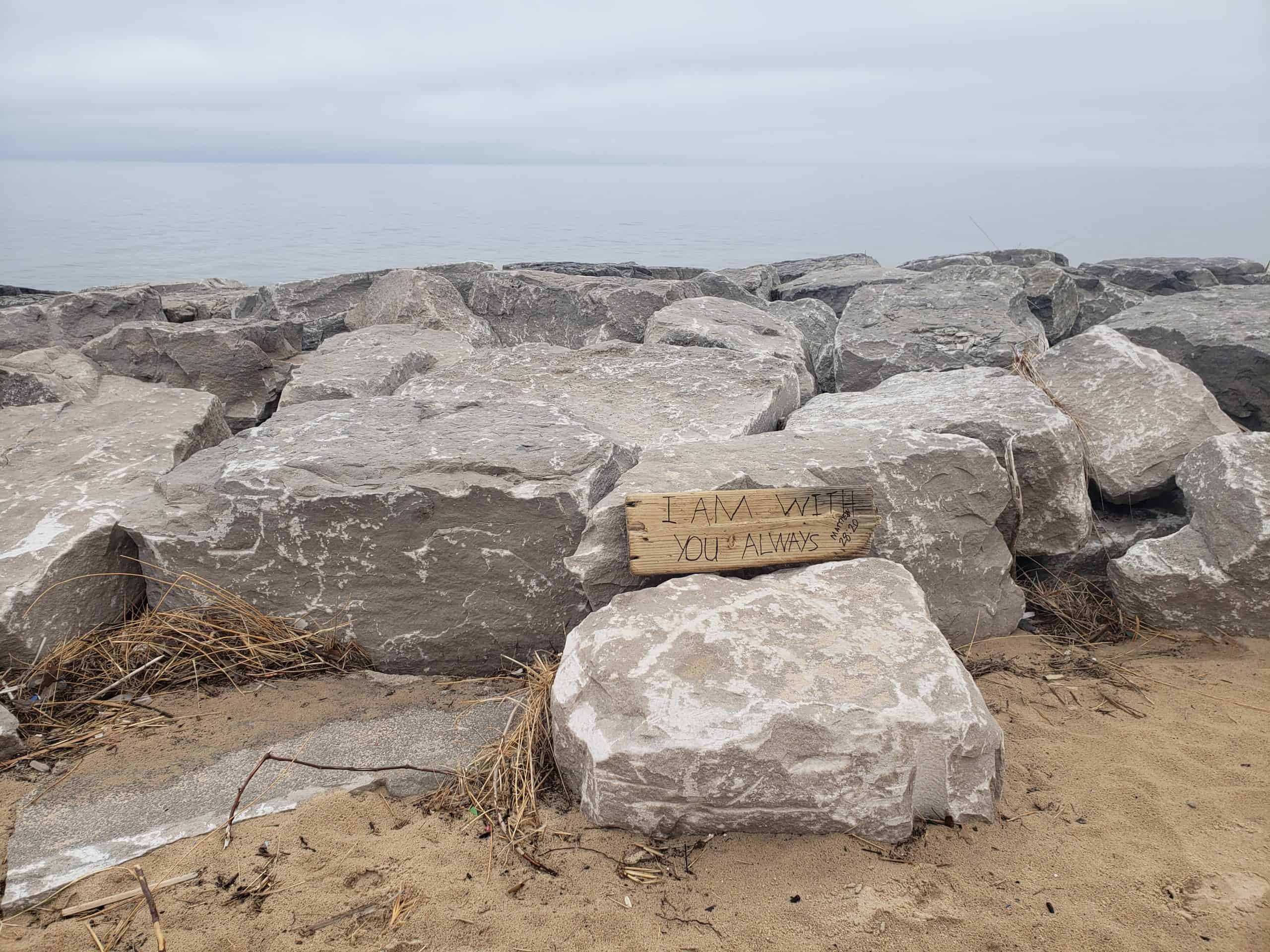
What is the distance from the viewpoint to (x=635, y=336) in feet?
17.7

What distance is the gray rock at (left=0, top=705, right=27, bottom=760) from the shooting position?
2395mm

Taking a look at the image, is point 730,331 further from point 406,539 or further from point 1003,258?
point 1003,258

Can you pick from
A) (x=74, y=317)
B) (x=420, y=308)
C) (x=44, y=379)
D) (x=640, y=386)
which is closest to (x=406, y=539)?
(x=640, y=386)

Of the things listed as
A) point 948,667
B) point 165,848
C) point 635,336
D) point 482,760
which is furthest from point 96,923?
point 635,336

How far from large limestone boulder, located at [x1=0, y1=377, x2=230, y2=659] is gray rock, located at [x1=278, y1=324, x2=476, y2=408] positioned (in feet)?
1.49

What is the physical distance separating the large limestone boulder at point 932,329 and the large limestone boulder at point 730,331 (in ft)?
0.86

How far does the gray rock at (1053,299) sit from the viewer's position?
585 cm

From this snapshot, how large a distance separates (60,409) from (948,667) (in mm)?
3763

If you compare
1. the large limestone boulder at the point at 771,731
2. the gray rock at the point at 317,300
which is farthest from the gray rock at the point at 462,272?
the large limestone boulder at the point at 771,731

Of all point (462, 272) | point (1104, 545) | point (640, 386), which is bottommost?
point (1104, 545)

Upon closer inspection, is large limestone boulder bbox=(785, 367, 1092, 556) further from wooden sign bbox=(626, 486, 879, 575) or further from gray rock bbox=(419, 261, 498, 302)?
gray rock bbox=(419, 261, 498, 302)

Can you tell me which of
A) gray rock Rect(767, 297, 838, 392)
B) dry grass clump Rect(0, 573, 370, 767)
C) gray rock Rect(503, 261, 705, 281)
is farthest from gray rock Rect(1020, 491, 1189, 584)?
gray rock Rect(503, 261, 705, 281)

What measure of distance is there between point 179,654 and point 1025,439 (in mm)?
2953

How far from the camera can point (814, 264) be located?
8.82 m
